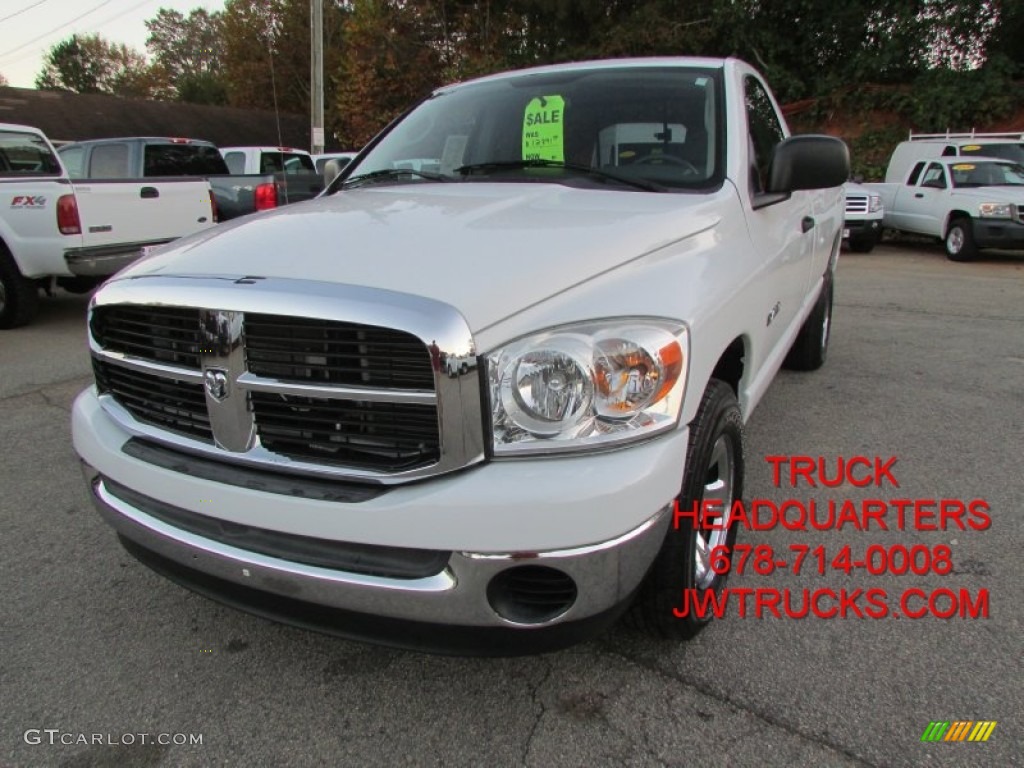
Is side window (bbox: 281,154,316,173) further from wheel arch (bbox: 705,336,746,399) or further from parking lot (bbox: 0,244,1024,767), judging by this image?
wheel arch (bbox: 705,336,746,399)

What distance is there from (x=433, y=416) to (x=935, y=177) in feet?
47.6

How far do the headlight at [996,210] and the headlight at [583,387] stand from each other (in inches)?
501

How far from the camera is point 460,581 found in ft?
5.38

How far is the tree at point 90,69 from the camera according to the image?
219ft

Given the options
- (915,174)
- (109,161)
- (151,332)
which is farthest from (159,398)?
(915,174)

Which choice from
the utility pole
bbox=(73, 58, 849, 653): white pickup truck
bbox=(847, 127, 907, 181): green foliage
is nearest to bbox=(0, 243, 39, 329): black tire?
bbox=(73, 58, 849, 653): white pickup truck

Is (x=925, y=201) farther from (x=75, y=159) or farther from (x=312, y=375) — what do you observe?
(x=312, y=375)

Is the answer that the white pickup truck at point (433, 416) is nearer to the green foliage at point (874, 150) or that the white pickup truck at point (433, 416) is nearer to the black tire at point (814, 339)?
the black tire at point (814, 339)

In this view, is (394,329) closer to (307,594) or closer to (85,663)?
(307,594)

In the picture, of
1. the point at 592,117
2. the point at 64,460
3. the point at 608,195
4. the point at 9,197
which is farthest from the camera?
the point at 9,197

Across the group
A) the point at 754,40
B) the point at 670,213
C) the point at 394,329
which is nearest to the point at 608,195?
the point at 670,213

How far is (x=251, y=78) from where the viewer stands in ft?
139

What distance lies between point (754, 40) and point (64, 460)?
76.5 feet

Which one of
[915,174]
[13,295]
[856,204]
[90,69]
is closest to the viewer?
[13,295]
